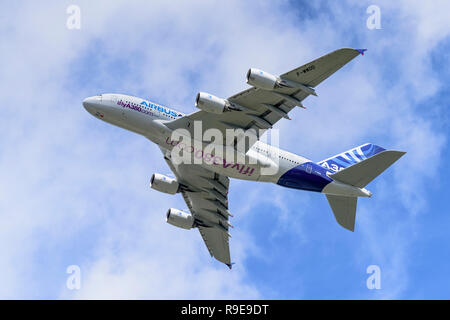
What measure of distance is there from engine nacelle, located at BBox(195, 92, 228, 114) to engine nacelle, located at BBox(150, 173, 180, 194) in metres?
12.7

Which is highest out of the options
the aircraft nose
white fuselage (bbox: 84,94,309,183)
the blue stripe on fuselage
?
the aircraft nose

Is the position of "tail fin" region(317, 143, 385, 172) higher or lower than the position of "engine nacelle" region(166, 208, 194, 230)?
higher

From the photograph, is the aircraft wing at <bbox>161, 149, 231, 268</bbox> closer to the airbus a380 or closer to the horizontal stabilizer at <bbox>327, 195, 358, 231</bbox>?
the airbus a380

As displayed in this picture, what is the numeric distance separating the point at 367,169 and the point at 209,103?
1560 cm

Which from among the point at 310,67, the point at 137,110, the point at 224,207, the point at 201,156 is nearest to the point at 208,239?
the point at 224,207

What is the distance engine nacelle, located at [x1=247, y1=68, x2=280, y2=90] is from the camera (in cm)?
4844

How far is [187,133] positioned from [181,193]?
10.5 meters

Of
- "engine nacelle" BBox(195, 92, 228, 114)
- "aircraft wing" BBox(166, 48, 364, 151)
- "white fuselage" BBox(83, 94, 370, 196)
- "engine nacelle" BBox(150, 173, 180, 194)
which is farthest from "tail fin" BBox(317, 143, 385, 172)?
"engine nacelle" BBox(150, 173, 180, 194)

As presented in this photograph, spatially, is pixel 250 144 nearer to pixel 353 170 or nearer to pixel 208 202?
pixel 353 170

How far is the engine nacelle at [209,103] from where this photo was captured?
2007 inches

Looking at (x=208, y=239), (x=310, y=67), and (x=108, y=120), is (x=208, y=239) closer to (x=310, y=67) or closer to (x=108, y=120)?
(x=108, y=120)

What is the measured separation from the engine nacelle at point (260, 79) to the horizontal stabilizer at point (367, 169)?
11.9m

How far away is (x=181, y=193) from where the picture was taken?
207ft

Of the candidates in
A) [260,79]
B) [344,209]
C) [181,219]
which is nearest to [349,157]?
[344,209]
